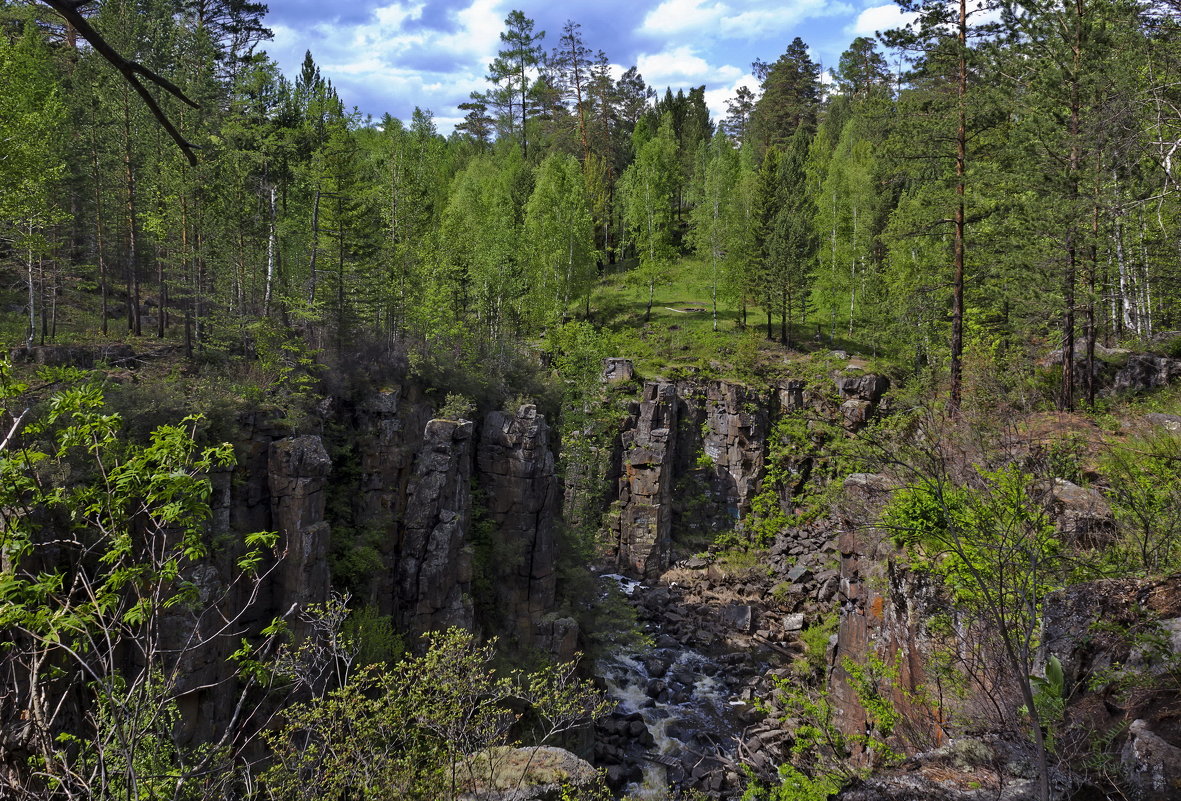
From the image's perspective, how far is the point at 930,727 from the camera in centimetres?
1095

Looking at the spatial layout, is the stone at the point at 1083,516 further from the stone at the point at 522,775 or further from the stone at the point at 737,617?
the stone at the point at 737,617

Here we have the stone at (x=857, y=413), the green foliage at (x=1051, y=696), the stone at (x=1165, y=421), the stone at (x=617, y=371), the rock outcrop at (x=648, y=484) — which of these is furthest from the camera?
the stone at (x=617, y=371)

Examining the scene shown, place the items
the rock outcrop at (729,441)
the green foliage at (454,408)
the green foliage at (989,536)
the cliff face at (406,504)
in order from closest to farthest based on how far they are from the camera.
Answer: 1. the green foliage at (989,536)
2. the cliff face at (406,504)
3. the green foliage at (454,408)
4. the rock outcrop at (729,441)

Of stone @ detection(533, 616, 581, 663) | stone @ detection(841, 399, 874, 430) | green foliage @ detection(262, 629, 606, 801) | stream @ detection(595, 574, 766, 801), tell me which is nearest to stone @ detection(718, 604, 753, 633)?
stream @ detection(595, 574, 766, 801)

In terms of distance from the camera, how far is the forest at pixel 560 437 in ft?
22.4

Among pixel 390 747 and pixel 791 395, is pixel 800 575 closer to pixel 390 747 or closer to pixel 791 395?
pixel 791 395

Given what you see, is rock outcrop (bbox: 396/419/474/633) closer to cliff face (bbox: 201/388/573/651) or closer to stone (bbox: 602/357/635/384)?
cliff face (bbox: 201/388/573/651)

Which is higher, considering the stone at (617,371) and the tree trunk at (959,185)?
the tree trunk at (959,185)

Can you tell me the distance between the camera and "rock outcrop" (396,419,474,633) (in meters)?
21.7

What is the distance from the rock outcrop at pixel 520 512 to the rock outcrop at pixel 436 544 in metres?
2.13

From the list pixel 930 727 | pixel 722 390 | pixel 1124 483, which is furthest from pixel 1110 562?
pixel 722 390

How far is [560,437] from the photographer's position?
119 ft

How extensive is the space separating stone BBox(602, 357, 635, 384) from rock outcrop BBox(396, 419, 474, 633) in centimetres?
1746

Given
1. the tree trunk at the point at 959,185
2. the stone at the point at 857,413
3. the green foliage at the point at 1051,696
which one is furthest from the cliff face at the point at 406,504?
the stone at the point at 857,413
